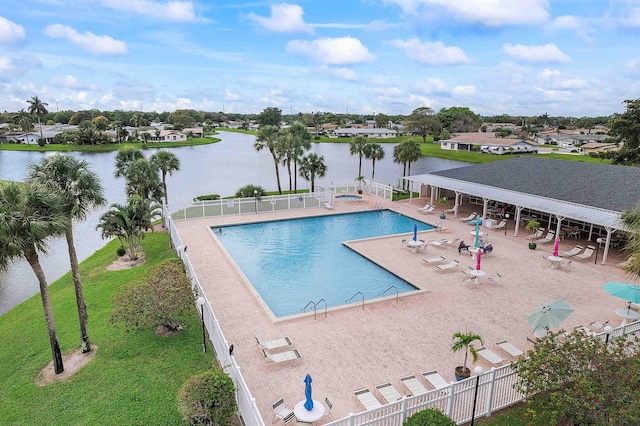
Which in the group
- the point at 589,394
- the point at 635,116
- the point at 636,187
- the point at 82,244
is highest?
the point at 635,116

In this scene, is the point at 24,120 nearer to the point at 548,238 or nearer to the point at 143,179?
the point at 143,179

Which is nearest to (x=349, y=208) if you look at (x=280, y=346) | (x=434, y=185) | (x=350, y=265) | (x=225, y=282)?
(x=434, y=185)

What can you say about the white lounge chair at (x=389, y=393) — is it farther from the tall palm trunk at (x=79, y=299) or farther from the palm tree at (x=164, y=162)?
the palm tree at (x=164, y=162)

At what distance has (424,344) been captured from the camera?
38.8ft

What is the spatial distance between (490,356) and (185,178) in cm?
4530

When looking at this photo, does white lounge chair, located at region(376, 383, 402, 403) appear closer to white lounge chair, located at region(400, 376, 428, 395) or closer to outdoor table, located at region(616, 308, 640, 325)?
white lounge chair, located at region(400, 376, 428, 395)

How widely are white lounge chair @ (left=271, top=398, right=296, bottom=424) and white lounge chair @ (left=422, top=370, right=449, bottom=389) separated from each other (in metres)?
3.45

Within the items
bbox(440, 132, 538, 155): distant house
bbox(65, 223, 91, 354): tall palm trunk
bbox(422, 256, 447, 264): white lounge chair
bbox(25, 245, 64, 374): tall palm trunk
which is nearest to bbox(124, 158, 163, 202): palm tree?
bbox(65, 223, 91, 354): tall palm trunk

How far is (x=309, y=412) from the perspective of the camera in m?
8.38

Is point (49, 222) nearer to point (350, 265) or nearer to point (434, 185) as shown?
point (350, 265)

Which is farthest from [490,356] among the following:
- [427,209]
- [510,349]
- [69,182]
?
[427,209]

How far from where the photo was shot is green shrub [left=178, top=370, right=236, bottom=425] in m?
8.22

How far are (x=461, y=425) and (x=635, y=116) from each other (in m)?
40.7

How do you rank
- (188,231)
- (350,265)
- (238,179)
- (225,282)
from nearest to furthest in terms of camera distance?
(225,282), (350,265), (188,231), (238,179)
